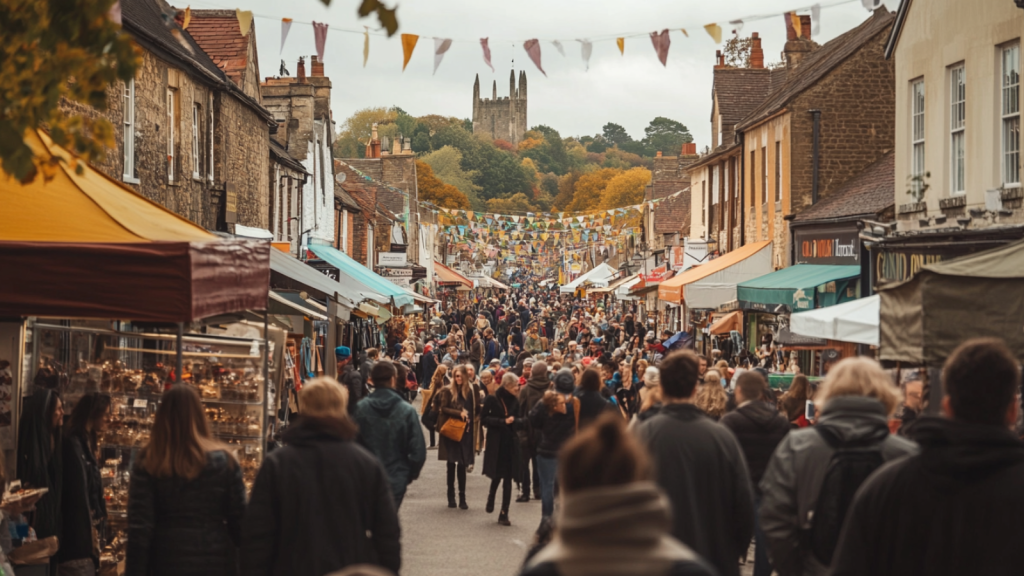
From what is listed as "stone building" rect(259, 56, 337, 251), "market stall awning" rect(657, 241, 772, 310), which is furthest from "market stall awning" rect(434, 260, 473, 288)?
"market stall awning" rect(657, 241, 772, 310)

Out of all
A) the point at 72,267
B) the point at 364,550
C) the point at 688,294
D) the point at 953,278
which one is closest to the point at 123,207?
the point at 72,267

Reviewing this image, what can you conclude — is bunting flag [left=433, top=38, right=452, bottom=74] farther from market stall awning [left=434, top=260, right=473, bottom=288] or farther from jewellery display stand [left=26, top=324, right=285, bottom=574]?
market stall awning [left=434, top=260, right=473, bottom=288]

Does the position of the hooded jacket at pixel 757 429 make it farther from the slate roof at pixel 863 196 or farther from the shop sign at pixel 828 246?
the shop sign at pixel 828 246

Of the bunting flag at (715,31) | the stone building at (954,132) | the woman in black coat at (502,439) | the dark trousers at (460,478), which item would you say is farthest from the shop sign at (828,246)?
the dark trousers at (460,478)

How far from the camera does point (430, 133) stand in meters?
145

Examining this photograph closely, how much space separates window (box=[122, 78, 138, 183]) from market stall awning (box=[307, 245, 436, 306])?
6.50 meters

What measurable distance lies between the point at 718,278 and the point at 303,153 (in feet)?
40.4

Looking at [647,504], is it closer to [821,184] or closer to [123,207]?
[123,207]

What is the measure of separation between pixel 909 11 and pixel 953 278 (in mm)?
10147

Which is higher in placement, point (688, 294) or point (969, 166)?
point (969, 166)

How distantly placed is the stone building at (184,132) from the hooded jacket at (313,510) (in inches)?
372

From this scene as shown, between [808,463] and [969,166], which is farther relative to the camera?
[969,166]


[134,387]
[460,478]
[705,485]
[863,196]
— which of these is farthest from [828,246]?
[705,485]

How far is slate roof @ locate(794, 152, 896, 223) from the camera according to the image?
20.4 metres
